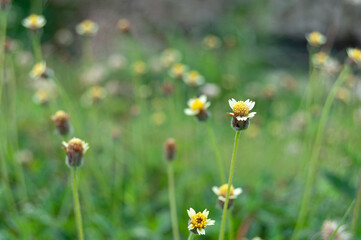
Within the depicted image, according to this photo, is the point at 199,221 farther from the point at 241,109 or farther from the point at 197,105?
the point at 197,105

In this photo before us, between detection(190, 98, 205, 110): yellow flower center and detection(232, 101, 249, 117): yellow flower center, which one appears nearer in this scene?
detection(232, 101, 249, 117): yellow flower center

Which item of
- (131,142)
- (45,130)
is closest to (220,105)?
(131,142)

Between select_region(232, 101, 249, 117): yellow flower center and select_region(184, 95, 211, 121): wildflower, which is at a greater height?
select_region(184, 95, 211, 121): wildflower

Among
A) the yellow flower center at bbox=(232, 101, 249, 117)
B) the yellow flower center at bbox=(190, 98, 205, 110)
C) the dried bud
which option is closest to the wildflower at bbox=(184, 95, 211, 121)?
the yellow flower center at bbox=(190, 98, 205, 110)

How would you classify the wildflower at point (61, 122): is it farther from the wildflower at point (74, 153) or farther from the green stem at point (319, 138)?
the green stem at point (319, 138)

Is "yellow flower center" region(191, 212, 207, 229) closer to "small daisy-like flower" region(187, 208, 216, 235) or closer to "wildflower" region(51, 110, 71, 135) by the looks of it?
"small daisy-like flower" region(187, 208, 216, 235)

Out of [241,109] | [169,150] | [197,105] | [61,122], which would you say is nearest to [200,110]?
[197,105]
